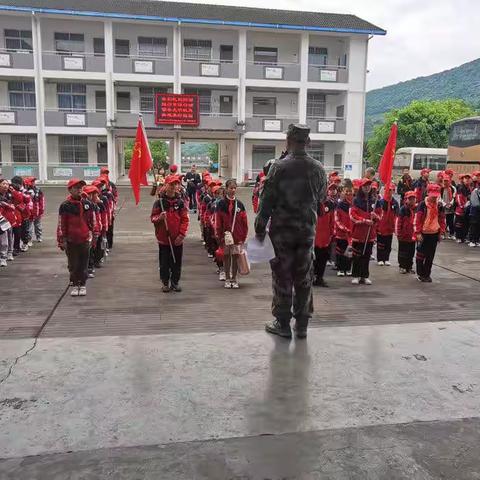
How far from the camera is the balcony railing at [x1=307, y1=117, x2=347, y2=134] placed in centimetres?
3291

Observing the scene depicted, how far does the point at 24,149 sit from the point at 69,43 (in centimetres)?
696

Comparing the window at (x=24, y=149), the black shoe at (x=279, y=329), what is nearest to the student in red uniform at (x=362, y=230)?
the black shoe at (x=279, y=329)

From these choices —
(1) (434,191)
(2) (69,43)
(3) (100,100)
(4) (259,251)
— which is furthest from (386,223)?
(2) (69,43)

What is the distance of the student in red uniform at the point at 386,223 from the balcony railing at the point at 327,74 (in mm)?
24791

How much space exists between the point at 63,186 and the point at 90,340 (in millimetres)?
27651

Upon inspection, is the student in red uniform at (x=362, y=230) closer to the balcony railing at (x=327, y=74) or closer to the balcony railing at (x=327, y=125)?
the balcony railing at (x=327, y=125)

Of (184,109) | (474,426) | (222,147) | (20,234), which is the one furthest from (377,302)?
(222,147)

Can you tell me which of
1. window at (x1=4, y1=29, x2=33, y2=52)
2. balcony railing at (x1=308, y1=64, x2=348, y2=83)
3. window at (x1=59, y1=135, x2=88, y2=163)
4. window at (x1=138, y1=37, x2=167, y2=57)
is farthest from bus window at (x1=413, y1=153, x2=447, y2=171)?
window at (x1=4, y1=29, x2=33, y2=52)

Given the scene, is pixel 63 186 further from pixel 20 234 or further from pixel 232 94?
pixel 20 234

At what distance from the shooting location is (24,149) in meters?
31.9

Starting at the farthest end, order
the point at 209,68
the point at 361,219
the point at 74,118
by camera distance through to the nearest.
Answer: the point at 209,68 → the point at 74,118 → the point at 361,219

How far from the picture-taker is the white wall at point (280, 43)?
32.9 meters

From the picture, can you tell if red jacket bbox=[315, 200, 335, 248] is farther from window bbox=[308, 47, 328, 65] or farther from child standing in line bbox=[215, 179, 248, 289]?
window bbox=[308, 47, 328, 65]

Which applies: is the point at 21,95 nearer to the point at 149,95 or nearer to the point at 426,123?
the point at 149,95
